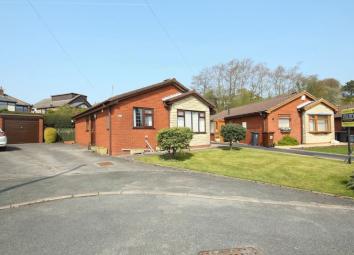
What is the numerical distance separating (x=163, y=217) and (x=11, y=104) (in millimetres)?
53322

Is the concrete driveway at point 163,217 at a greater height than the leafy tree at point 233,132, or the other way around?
the leafy tree at point 233,132

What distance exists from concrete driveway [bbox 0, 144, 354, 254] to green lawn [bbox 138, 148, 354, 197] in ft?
4.29

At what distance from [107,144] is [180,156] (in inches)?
214

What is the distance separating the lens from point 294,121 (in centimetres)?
2611

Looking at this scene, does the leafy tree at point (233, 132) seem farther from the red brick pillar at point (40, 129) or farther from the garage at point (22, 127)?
the garage at point (22, 127)

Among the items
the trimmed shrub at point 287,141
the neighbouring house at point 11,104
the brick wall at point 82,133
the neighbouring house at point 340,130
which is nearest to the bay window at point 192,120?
the brick wall at point 82,133

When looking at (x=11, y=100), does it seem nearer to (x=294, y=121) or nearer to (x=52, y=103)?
(x=52, y=103)

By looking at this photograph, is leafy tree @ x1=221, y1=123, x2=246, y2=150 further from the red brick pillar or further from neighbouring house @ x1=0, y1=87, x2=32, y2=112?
neighbouring house @ x1=0, y1=87, x2=32, y2=112

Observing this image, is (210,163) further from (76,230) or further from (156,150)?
(76,230)

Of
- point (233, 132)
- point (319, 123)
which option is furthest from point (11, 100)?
point (319, 123)

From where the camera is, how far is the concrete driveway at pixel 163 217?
171 inches

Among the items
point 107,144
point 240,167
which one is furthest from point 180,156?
point 107,144

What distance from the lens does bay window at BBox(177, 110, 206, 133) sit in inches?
769

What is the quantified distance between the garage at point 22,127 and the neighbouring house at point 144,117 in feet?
31.9
